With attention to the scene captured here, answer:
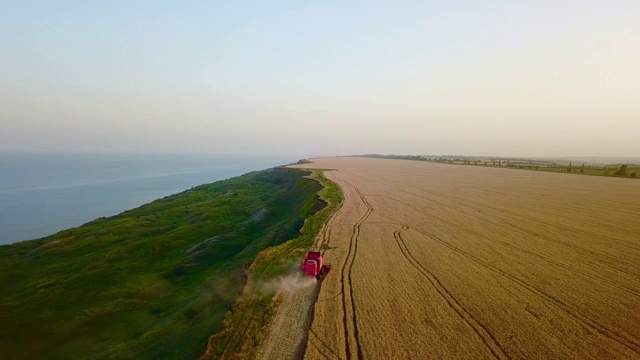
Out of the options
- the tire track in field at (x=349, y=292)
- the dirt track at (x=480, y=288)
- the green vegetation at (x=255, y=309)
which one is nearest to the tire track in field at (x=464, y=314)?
the dirt track at (x=480, y=288)

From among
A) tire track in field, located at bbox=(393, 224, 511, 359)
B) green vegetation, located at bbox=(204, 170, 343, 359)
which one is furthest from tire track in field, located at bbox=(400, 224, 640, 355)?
green vegetation, located at bbox=(204, 170, 343, 359)

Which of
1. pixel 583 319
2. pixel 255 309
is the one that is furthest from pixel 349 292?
pixel 583 319

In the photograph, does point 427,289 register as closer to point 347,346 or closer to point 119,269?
point 347,346

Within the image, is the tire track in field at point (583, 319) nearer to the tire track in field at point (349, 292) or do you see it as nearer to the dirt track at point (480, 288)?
the dirt track at point (480, 288)

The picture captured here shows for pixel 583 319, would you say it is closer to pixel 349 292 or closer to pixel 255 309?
pixel 349 292

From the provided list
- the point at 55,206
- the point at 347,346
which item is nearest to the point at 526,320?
the point at 347,346
